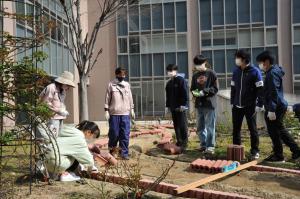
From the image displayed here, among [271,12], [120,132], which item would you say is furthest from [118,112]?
[271,12]

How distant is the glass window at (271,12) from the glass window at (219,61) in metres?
2.98

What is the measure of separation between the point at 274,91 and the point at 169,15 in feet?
65.7

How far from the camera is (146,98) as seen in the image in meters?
26.3

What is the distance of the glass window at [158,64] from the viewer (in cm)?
2622

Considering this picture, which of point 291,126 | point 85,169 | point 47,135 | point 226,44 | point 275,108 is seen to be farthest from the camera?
point 226,44

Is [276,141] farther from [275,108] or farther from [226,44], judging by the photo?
[226,44]

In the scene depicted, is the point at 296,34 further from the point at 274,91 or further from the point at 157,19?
the point at 274,91

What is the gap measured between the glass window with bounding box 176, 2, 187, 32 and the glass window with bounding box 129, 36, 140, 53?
8.18ft

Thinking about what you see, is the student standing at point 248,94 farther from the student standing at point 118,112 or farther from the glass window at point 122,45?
the glass window at point 122,45

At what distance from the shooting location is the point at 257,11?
81.8 ft

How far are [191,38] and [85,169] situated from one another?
21.2 metres

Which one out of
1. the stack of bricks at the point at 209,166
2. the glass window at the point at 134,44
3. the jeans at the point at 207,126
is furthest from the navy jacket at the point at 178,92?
the glass window at the point at 134,44

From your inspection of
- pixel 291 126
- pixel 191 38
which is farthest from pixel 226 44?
pixel 291 126

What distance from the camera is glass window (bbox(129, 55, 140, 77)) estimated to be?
26625 mm
